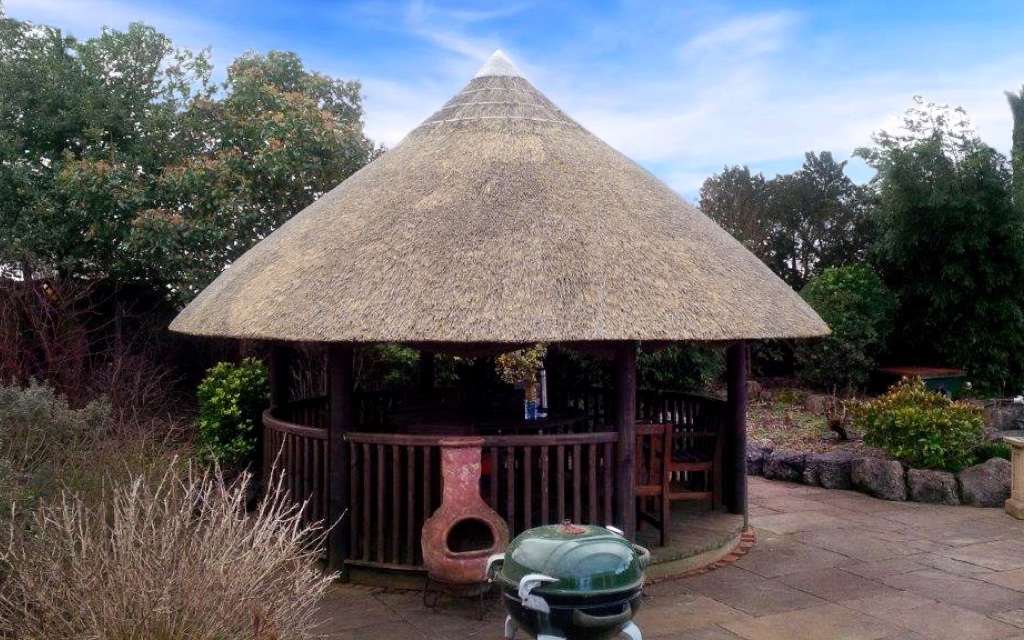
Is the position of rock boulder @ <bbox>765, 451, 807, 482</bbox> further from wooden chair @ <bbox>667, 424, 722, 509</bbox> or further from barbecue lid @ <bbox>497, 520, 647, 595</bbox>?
barbecue lid @ <bbox>497, 520, 647, 595</bbox>

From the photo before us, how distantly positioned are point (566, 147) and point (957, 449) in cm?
524

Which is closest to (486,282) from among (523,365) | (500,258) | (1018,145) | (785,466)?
(500,258)

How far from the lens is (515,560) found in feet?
13.7

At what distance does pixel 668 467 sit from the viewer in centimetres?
673

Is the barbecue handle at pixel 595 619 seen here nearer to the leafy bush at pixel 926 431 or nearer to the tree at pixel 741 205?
the leafy bush at pixel 926 431

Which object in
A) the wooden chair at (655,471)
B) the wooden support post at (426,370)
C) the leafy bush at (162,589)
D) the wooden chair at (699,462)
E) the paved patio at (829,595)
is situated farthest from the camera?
the wooden support post at (426,370)

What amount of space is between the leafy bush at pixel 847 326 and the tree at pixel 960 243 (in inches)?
32.4

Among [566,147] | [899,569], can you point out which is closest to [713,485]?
[899,569]

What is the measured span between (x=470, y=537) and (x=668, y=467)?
5.37 ft

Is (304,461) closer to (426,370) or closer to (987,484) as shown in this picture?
(426,370)

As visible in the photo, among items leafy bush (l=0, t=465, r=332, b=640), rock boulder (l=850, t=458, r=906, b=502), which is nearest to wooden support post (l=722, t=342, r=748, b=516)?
rock boulder (l=850, t=458, r=906, b=502)

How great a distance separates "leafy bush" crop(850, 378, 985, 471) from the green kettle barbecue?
19.7 ft

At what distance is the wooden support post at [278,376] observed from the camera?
25.8ft

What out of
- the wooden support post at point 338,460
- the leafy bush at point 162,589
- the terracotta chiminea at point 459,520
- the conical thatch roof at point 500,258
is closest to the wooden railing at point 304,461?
the wooden support post at point 338,460
